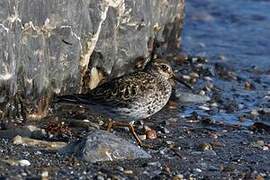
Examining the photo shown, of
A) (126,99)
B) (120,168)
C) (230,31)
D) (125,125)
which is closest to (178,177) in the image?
(120,168)

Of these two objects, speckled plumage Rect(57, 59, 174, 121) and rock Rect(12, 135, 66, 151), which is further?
speckled plumage Rect(57, 59, 174, 121)

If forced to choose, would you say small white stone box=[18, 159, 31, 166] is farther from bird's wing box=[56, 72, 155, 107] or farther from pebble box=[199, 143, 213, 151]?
pebble box=[199, 143, 213, 151]

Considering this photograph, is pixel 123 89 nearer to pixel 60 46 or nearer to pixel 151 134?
pixel 151 134

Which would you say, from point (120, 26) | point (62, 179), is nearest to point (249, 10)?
point (120, 26)

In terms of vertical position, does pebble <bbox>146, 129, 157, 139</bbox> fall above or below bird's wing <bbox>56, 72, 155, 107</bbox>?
below

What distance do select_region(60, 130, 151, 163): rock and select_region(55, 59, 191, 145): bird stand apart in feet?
2.35

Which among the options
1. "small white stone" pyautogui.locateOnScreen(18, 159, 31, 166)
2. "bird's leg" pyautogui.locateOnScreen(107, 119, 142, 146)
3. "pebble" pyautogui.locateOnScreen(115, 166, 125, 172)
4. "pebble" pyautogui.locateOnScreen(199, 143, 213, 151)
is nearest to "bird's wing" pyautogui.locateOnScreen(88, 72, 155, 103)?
"bird's leg" pyautogui.locateOnScreen(107, 119, 142, 146)

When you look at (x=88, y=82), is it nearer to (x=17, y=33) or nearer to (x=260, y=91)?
(x=17, y=33)

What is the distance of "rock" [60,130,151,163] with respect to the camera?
7344 millimetres

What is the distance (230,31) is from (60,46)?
6843 millimetres

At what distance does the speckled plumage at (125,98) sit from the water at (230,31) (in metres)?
4.41

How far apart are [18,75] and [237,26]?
25.7ft

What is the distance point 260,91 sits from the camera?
11391 millimetres

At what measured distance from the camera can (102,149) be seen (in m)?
7.39
